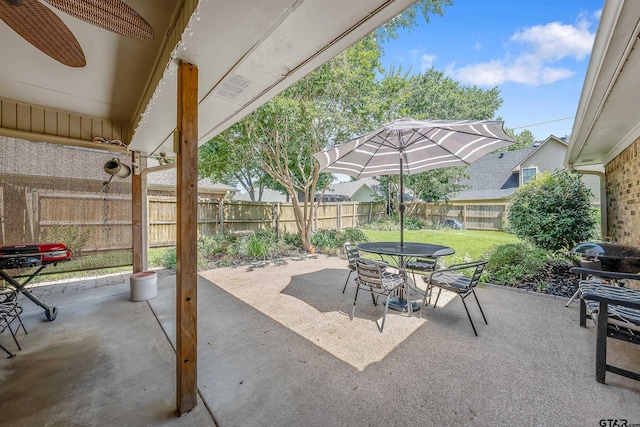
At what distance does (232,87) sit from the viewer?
2.19 meters

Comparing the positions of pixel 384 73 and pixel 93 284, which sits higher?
pixel 384 73

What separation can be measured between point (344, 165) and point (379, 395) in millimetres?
3231

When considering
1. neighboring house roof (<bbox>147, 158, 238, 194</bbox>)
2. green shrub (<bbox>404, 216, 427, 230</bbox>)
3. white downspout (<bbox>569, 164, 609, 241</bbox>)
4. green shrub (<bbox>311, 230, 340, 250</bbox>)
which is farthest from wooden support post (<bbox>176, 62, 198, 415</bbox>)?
green shrub (<bbox>404, 216, 427, 230</bbox>)

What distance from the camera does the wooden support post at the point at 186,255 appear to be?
1.70 metres

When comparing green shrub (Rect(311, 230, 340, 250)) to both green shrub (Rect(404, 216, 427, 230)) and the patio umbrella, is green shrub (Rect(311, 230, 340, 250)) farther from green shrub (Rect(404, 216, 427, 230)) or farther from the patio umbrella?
green shrub (Rect(404, 216, 427, 230))

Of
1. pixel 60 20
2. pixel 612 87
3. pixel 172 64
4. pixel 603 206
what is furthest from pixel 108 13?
pixel 603 206

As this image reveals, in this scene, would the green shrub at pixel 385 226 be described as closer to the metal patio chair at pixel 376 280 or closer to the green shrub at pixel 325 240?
the green shrub at pixel 325 240

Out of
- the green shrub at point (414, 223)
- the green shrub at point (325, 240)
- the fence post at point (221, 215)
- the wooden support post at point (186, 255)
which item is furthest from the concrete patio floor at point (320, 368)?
the green shrub at point (414, 223)

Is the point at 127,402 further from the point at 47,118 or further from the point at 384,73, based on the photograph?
the point at 384,73

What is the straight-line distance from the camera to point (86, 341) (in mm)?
2617

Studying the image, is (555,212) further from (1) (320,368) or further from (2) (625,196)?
(1) (320,368)

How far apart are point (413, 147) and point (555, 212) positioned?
3.60 meters

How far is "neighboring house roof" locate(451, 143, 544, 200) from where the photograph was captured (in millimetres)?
Answer: 13655

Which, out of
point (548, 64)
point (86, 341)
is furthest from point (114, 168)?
point (548, 64)
